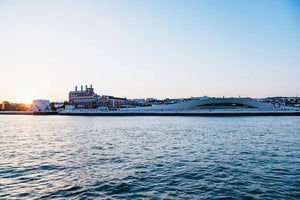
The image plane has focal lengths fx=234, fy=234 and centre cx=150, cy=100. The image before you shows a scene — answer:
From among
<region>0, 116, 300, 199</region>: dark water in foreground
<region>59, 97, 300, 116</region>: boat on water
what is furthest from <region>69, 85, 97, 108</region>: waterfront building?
<region>0, 116, 300, 199</region>: dark water in foreground

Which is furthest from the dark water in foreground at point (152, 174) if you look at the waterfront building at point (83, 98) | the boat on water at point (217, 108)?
the waterfront building at point (83, 98)

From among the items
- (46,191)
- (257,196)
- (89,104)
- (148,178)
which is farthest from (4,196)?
(89,104)

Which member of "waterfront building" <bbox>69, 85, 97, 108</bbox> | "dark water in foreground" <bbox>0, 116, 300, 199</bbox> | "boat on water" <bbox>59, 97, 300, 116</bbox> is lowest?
"dark water in foreground" <bbox>0, 116, 300, 199</bbox>

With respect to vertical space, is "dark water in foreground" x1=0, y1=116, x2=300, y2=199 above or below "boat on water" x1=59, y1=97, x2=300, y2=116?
below

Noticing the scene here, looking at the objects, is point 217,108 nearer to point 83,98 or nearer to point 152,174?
point 152,174

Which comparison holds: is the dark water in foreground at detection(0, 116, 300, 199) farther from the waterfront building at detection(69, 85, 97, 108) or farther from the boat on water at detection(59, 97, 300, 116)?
the waterfront building at detection(69, 85, 97, 108)

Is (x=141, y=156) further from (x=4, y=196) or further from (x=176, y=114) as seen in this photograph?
(x=176, y=114)

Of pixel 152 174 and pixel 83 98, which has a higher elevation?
pixel 83 98

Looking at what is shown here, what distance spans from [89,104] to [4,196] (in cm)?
14367

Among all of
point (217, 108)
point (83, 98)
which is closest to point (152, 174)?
point (217, 108)

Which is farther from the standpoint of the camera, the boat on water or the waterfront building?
the waterfront building

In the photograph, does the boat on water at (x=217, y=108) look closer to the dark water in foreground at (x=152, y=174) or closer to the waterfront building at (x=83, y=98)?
the waterfront building at (x=83, y=98)

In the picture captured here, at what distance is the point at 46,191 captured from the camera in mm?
9477

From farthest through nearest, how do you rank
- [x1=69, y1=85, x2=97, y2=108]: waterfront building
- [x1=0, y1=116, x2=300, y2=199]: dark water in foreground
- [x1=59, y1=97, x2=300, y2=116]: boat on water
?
[x1=69, y1=85, x2=97, y2=108]: waterfront building → [x1=59, y1=97, x2=300, y2=116]: boat on water → [x1=0, y1=116, x2=300, y2=199]: dark water in foreground
